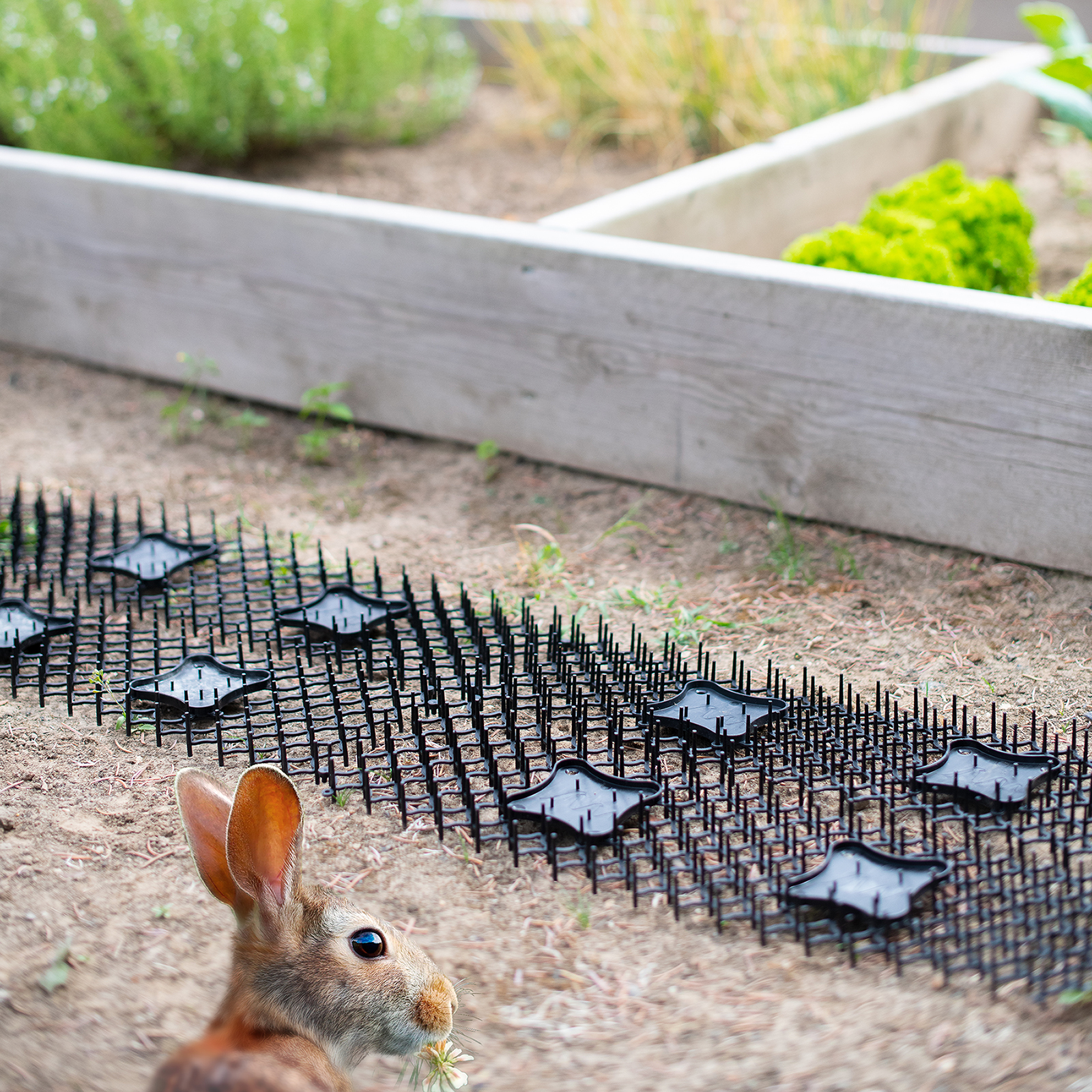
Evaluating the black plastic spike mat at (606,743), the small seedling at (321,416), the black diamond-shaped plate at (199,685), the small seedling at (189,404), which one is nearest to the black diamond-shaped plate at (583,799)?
the black plastic spike mat at (606,743)

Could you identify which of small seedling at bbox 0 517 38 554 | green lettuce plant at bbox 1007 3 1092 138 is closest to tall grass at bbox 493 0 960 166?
green lettuce plant at bbox 1007 3 1092 138

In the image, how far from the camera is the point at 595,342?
389 cm

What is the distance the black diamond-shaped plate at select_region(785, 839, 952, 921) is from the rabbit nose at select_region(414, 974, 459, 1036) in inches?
25.6

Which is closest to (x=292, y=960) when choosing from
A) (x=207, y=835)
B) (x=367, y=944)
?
(x=367, y=944)

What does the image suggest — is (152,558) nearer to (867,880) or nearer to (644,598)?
(644,598)

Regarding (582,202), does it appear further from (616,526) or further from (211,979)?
(211,979)

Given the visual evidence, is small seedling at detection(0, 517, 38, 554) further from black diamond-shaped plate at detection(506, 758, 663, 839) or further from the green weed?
black diamond-shaped plate at detection(506, 758, 663, 839)

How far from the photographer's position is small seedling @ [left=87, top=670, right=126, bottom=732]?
2771mm

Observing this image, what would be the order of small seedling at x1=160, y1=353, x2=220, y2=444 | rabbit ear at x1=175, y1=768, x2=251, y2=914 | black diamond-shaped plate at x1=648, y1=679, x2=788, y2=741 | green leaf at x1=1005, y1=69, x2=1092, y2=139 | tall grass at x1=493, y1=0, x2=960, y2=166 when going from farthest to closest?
tall grass at x1=493, y1=0, x2=960, y2=166
small seedling at x1=160, y1=353, x2=220, y2=444
green leaf at x1=1005, y1=69, x2=1092, y2=139
black diamond-shaped plate at x1=648, y1=679, x2=788, y2=741
rabbit ear at x1=175, y1=768, x2=251, y2=914

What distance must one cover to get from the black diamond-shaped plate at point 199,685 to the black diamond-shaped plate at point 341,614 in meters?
0.21

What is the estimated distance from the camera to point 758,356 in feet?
11.8

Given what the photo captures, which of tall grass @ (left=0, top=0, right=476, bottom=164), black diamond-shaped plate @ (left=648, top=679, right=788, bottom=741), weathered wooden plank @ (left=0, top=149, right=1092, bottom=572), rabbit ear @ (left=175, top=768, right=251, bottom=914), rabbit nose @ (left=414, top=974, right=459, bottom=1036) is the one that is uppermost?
tall grass @ (left=0, top=0, right=476, bottom=164)

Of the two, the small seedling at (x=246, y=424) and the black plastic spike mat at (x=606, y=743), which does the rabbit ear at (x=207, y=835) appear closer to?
the black plastic spike mat at (x=606, y=743)

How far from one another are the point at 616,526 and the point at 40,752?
1.79 meters
